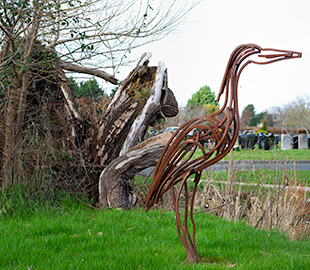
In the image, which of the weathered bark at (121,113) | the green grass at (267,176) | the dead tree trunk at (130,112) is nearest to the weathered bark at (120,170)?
the dead tree trunk at (130,112)

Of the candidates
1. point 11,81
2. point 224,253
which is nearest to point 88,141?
point 11,81

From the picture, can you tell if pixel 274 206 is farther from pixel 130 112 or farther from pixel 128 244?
pixel 130 112

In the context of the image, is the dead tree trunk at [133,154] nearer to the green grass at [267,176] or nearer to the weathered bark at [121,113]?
the weathered bark at [121,113]

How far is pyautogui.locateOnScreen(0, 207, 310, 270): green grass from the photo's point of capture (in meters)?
3.16

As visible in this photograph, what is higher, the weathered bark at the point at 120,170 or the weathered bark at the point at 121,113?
the weathered bark at the point at 121,113

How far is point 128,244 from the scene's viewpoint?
3715 mm

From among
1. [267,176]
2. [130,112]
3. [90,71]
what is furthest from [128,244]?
[90,71]

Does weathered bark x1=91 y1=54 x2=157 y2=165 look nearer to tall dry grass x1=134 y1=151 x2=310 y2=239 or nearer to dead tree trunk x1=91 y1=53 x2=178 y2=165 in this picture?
dead tree trunk x1=91 y1=53 x2=178 y2=165

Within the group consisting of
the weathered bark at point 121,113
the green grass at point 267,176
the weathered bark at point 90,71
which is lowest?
the green grass at point 267,176

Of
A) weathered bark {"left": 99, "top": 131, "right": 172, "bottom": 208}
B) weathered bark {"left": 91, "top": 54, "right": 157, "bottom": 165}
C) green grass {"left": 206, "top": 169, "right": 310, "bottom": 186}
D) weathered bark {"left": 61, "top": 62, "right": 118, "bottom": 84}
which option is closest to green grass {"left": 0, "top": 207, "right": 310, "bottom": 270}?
weathered bark {"left": 99, "top": 131, "right": 172, "bottom": 208}

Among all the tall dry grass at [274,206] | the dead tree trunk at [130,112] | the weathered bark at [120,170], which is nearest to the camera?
the tall dry grass at [274,206]

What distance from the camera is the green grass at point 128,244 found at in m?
3.16

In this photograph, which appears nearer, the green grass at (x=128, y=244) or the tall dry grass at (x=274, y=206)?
the green grass at (x=128, y=244)

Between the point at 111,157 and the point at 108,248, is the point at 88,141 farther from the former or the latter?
the point at 108,248
